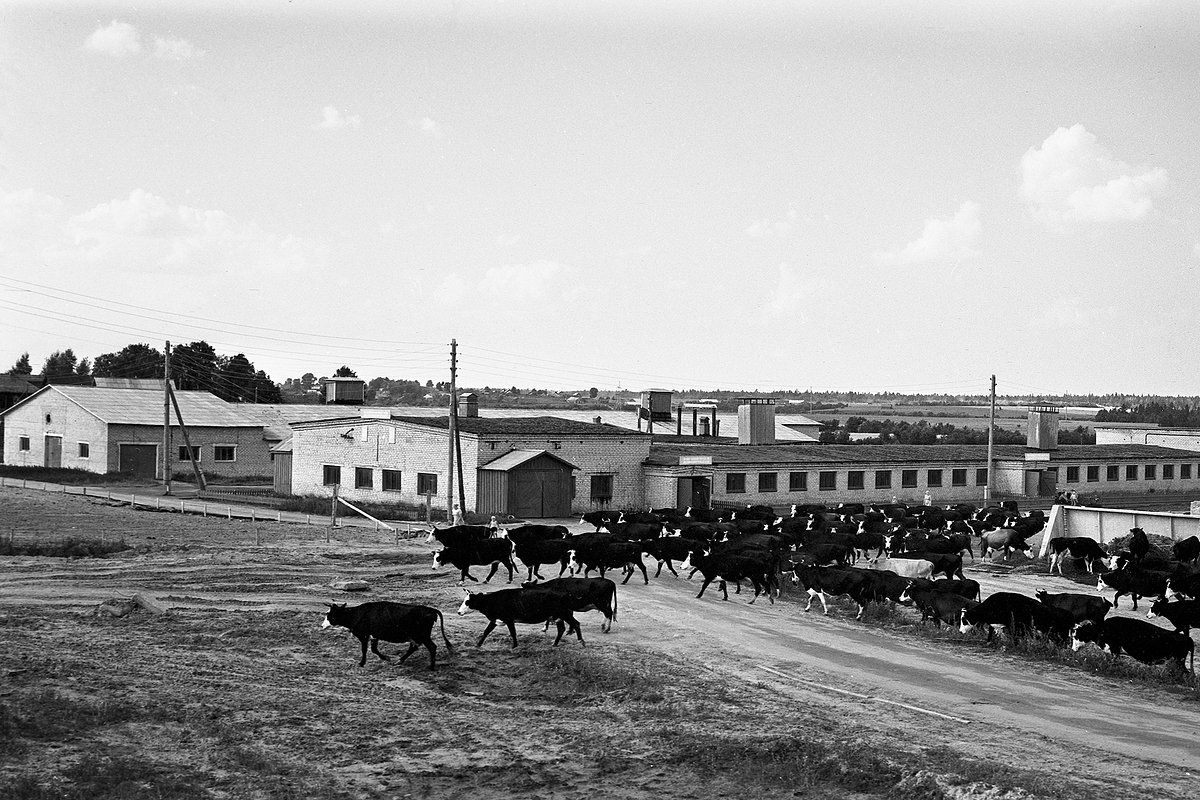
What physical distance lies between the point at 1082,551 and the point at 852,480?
27423 millimetres

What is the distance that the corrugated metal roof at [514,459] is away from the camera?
→ 45.3 m

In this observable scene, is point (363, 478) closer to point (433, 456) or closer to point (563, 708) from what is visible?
point (433, 456)

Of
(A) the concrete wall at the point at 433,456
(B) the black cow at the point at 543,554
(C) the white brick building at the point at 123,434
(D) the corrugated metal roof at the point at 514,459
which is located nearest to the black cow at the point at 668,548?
(B) the black cow at the point at 543,554

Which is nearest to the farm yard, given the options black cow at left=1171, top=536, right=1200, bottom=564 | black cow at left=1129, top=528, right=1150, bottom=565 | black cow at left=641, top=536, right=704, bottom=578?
black cow at left=641, top=536, right=704, bottom=578

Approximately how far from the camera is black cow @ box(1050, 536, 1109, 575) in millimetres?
31219

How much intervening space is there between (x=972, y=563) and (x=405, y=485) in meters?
24.2

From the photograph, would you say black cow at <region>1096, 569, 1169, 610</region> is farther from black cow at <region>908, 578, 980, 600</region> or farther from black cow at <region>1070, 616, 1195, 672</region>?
black cow at <region>1070, 616, 1195, 672</region>

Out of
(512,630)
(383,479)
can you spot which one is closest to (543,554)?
(512,630)

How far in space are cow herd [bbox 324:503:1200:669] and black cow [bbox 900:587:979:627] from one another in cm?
2

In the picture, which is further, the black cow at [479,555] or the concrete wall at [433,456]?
the concrete wall at [433,456]

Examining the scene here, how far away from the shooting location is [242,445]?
68.4 meters

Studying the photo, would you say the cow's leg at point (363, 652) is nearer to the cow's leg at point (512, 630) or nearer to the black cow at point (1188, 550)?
the cow's leg at point (512, 630)

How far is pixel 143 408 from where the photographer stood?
217ft

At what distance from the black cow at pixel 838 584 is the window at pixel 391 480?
27361 millimetres
